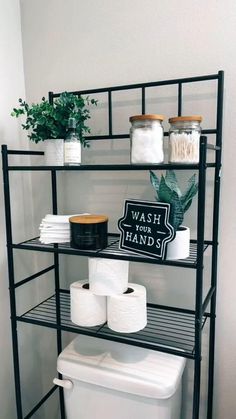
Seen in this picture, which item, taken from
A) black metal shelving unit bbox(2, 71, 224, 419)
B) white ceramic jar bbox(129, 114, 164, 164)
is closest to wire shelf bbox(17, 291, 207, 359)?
black metal shelving unit bbox(2, 71, 224, 419)

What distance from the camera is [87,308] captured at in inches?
43.8

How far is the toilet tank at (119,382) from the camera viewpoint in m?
1.07

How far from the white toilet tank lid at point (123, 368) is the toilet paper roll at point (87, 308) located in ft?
0.49

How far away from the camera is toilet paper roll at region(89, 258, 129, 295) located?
Result: 107cm

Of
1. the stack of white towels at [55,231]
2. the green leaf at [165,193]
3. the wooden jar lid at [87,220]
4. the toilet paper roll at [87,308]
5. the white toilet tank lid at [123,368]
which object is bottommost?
the white toilet tank lid at [123,368]

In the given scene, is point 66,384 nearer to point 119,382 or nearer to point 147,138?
point 119,382

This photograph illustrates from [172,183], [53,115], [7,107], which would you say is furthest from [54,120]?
[172,183]

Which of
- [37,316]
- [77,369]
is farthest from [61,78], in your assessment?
[77,369]

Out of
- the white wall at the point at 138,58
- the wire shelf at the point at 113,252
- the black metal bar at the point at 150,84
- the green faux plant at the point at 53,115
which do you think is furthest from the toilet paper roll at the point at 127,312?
the black metal bar at the point at 150,84

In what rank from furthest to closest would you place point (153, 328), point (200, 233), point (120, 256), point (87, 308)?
point (153, 328)
point (87, 308)
point (120, 256)
point (200, 233)

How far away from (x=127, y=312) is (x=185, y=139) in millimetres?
549

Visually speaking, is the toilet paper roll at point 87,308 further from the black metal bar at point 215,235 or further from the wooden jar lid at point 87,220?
the black metal bar at point 215,235

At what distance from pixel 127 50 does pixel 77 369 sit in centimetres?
113

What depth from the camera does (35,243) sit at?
1.21m
